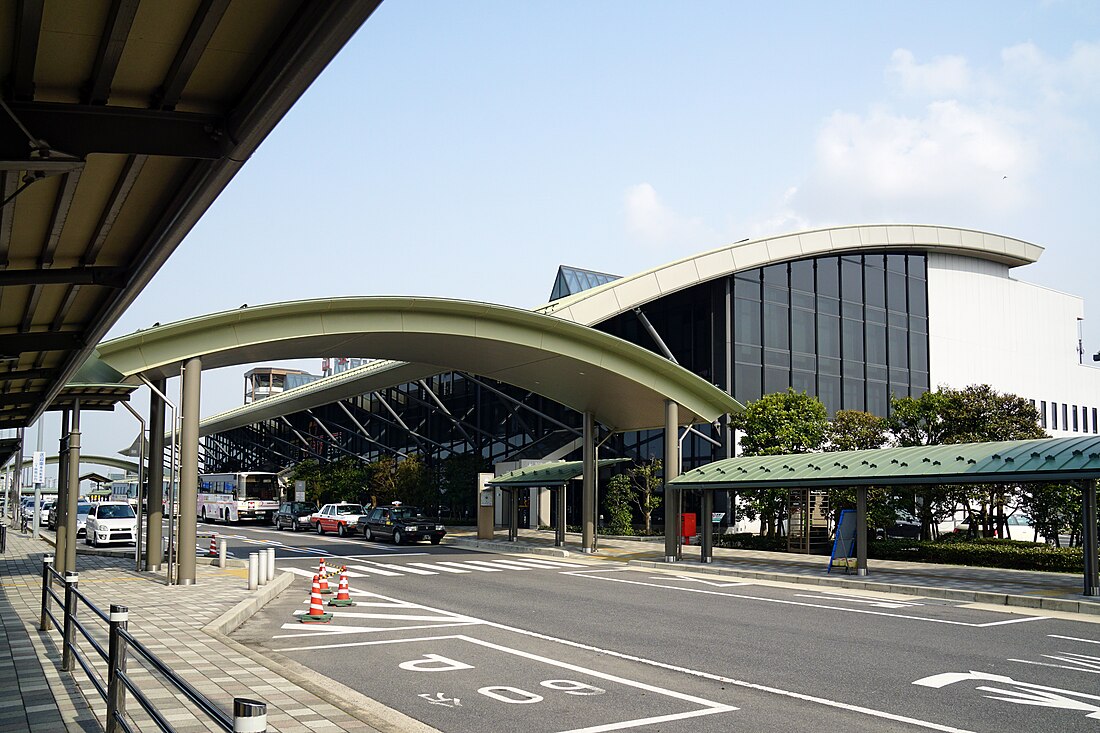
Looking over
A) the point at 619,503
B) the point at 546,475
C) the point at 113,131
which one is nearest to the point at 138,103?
the point at 113,131

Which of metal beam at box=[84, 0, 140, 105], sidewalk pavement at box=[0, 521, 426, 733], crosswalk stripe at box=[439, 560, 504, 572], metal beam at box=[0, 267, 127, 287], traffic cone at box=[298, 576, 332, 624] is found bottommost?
crosswalk stripe at box=[439, 560, 504, 572]

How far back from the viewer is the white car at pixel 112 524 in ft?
124

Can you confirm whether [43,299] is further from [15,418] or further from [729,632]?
[15,418]

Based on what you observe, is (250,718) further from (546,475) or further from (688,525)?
(546,475)

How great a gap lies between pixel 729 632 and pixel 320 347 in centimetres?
1734

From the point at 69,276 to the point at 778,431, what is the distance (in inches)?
1204

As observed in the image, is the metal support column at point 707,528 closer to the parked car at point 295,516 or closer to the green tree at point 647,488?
the green tree at point 647,488

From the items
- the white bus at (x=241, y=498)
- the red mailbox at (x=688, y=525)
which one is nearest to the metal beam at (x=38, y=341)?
the red mailbox at (x=688, y=525)

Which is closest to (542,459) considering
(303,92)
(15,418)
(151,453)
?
(151,453)

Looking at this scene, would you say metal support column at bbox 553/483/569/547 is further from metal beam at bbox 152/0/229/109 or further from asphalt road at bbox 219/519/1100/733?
metal beam at bbox 152/0/229/109

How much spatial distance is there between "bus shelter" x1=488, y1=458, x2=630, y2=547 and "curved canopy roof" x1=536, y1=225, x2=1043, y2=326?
236 inches

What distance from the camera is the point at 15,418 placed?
23031mm

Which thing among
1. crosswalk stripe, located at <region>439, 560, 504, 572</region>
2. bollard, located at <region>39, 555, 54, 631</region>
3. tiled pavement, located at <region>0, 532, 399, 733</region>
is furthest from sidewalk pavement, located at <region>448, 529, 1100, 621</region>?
bollard, located at <region>39, 555, 54, 631</region>

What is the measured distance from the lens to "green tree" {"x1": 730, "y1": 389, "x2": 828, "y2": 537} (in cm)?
3616
